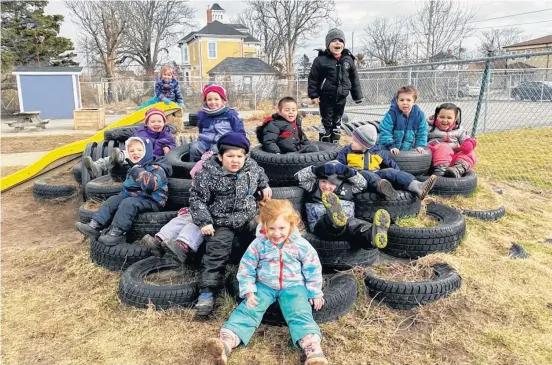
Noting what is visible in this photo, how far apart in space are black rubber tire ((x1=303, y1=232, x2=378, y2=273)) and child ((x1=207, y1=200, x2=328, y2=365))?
650 mm

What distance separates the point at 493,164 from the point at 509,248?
4.86 m

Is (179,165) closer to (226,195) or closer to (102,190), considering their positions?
(102,190)

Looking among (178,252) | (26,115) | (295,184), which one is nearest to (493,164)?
(295,184)

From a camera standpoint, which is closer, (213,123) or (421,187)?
(421,187)

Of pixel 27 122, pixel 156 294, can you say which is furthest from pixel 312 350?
pixel 27 122

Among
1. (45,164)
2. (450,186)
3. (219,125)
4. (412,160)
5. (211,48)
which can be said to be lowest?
(450,186)

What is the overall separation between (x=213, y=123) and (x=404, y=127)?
2549 millimetres

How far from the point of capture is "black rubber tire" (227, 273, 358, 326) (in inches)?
123

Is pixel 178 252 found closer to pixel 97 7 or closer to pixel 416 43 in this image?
pixel 97 7

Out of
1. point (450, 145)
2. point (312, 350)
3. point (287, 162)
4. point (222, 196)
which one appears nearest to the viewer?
point (312, 350)

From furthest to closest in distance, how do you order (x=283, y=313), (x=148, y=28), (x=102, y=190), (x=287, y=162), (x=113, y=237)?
(x=148, y=28) < (x=102, y=190) < (x=287, y=162) < (x=113, y=237) < (x=283, y=313)

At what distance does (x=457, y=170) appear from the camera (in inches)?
226

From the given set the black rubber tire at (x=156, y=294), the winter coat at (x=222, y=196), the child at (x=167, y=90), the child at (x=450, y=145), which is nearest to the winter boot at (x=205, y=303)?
the black rubber tire at (x=156, y=294)

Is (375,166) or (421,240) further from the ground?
(375,166)
